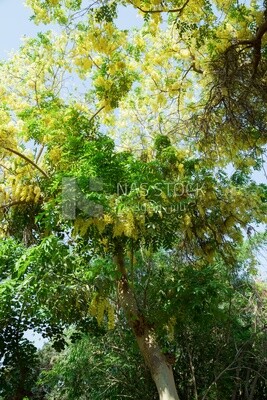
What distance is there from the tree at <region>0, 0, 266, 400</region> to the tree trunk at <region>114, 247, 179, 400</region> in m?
0.01

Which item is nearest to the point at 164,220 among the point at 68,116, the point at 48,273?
the point at 48,273

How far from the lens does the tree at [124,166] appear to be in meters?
4.54

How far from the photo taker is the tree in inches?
179

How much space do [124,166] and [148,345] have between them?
1.89m

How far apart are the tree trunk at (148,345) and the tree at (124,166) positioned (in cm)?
1

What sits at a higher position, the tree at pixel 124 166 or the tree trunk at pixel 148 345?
the tree at pixel 124 166

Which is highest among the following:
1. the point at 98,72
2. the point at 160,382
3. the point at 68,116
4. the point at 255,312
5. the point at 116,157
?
the point at 98,72

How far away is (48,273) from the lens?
4422mm

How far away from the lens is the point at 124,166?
16.4ft

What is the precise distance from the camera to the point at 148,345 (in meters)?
4.87

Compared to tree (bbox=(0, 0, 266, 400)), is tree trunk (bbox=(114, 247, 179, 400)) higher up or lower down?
lower down

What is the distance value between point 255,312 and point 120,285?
3191 mm

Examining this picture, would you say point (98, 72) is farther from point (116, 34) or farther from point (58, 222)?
point (58, 222)

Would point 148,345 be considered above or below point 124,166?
below
